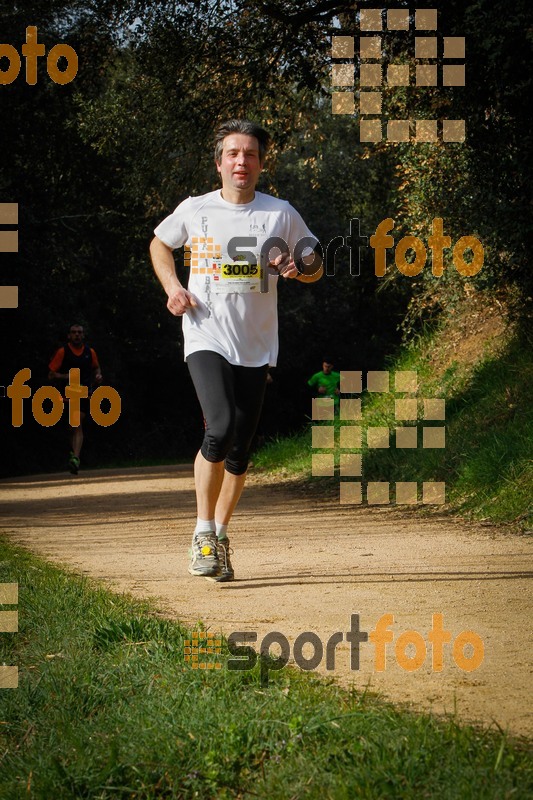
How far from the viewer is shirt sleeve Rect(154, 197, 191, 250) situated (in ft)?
18.8

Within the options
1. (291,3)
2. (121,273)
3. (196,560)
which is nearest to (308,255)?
(196,560)

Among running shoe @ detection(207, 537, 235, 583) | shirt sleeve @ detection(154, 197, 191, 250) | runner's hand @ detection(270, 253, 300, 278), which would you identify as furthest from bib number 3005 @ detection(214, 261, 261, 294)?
running shoe @ detection(207, 537, 235, 583)

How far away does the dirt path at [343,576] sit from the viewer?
140 inches

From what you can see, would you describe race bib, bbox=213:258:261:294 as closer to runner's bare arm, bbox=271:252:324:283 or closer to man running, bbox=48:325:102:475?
runner's bare arm, bbox=271:252:324:283

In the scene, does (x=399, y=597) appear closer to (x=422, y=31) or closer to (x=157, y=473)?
(x=422, y=31)

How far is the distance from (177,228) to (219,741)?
3.43 m

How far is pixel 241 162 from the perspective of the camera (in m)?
5.65

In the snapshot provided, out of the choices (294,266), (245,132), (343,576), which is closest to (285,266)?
(294,266)

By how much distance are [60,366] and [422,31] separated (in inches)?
244

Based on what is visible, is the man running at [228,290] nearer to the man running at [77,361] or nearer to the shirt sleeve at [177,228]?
the shirt sleeve at [177,228]

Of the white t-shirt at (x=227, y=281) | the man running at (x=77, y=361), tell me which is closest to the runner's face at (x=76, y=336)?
the man running at (x=77, y=361)

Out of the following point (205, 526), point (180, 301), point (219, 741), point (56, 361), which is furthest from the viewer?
point (56, 361)

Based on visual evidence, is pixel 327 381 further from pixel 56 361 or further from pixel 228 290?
pixel 228 290

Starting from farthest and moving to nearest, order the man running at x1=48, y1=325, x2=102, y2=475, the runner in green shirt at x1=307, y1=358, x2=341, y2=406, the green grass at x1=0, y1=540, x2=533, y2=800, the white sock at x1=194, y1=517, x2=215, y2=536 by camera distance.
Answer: the runner in green shirt at x1=307, y1=358, x2=341, y2=406 → the man running at x1=48, y1=325, x2=102, y2=475 → the white sock at x1=194, y1=517, x2=215, y2=536 → the green grass at x1=0, y1=540, x2=533, y2=800
